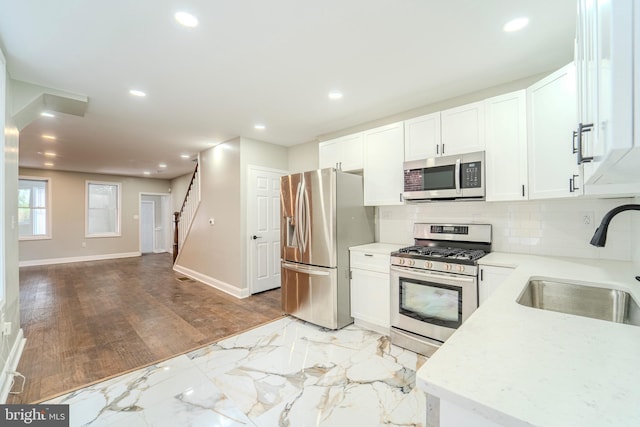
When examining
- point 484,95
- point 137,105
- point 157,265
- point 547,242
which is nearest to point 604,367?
point 547,242

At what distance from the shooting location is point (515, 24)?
1.85 m

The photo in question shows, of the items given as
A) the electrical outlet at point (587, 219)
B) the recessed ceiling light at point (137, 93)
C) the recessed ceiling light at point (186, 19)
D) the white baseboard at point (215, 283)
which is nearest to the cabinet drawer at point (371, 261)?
the electrical outlet at point (587, 219)

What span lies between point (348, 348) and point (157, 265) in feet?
20.5

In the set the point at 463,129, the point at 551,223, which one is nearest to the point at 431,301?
the point at 551,223

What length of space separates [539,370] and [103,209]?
10.3 metres

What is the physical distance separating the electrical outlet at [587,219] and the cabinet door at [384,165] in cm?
149

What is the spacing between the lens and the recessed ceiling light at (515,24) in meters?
1.81

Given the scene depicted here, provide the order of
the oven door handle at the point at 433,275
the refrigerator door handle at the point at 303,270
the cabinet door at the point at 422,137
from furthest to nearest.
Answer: the refrigerator door handle at the point at 303,270
the cabinet door at the point at 422,137
the oven door handle at the point at 433,275

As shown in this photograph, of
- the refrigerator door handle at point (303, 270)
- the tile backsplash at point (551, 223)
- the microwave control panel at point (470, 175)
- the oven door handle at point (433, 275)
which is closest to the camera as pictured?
the tile backsplash at point (551, 223)

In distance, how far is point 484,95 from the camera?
2.78 meters

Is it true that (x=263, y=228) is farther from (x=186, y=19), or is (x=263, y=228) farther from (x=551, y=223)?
(x=551, y=223)

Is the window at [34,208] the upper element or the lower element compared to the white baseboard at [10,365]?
upper

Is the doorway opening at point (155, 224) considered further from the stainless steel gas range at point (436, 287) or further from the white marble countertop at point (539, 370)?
the white marble countertop at point (539, 370)

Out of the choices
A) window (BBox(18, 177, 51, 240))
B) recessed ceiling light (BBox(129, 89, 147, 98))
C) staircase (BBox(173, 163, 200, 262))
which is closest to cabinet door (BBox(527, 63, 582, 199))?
recessed ceiling light (BBox(129, 89, 147, 98))
